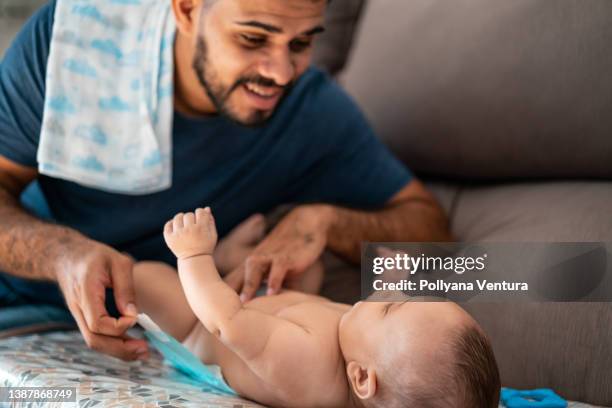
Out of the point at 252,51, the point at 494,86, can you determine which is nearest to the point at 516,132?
the point at 494,86

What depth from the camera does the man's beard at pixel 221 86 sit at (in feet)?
3.93

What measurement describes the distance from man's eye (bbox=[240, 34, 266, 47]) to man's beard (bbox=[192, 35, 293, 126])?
6 cm

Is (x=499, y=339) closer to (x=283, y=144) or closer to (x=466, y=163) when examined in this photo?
(x=466, y=163)

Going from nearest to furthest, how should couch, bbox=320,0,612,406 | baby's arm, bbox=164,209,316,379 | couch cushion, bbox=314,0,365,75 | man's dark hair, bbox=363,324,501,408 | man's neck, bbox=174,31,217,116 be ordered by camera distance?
1. man's dark hair, bbox=363,324,501,408
2. baby's arm, bbox=164,209,316,379
3. couch, bbox=320,0,612,406
4. man's neck, bbox=174,31,217,116
5. couch cushion, bbox=314,0,365,75

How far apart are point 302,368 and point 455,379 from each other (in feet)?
0.68

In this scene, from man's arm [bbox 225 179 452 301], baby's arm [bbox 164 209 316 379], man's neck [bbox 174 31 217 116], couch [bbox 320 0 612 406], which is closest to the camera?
baby's arm [bbox 164 209 316 379]

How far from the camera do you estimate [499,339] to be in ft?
3.40

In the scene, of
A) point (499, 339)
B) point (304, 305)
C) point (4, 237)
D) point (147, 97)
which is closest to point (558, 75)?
point (499, 339)

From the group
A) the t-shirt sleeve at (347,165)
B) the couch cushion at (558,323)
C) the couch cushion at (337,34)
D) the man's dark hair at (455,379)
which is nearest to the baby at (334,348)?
the man's dark hair at (455,379)

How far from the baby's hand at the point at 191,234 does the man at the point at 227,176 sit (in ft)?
0.36

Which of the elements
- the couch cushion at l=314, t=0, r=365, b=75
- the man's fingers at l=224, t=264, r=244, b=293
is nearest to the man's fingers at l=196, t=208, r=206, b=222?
the man's fingers at l=224, t=264, r=244, b=293

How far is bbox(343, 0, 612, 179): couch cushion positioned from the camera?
1.17 m

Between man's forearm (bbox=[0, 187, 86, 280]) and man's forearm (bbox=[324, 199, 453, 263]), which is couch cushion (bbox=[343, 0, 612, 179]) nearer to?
man's forearm (bbox=[324, 199, 453, 263])

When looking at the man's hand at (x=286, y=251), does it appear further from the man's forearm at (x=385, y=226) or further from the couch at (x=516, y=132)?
the couch at (x=516, y=132)
